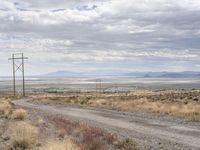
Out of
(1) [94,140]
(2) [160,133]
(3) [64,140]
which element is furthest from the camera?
(2) [160,133]

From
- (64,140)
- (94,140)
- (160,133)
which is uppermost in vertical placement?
(64,140)

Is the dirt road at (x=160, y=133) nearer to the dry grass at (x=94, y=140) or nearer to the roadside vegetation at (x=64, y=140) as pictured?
the dry grass at (x=94, y=140)

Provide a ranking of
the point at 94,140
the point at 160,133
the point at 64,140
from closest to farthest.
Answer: the point at 64,140, the point at 94,140, the point at 160,133

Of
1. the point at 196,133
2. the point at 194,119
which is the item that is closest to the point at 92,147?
the point at 196,133

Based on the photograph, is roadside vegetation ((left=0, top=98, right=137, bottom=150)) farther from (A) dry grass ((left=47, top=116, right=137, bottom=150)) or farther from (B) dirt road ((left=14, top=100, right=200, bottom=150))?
(B) dirt road ((left=14, top=100, right=200, bottom=150))

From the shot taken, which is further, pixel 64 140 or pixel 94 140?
pixel 94 140

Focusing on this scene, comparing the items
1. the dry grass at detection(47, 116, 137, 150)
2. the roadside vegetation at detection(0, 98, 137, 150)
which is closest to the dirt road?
the dry grass at detection(47, 116, 137, 150)

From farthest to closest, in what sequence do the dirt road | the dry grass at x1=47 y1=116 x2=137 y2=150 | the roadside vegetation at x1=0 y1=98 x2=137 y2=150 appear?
1. the dirt road
2. the dry grass at x1=47 y1=116 x2=137 y2=150
3. the roadside vegetation at x1=0 y1=98 x2=137 y2=150

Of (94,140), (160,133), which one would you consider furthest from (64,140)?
(160,133)

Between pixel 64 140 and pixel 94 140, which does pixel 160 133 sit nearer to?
pixel 94 140

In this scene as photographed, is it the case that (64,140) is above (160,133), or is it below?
above

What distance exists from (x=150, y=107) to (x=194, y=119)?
11073 mm

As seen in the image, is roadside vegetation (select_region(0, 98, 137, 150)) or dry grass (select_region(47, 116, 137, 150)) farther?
dry grass (select_region(47, 116, 137, 150))

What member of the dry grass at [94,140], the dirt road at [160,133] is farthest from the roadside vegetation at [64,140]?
the dirt road at [160,133]
